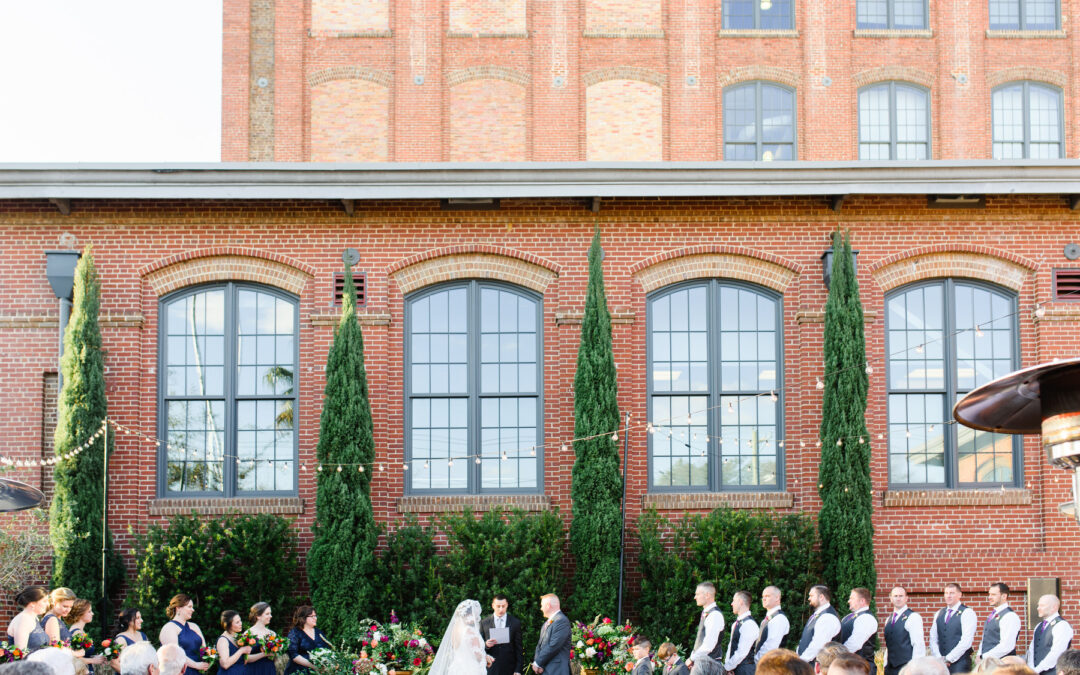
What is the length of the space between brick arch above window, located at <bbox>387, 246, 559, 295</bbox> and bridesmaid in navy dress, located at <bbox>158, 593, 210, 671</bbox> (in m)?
5.39

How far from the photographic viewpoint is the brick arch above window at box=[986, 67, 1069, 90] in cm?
2284

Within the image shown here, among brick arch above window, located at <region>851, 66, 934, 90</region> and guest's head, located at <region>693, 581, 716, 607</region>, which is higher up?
brick arch above window, located at <region>851, 66, 934, 90</region>

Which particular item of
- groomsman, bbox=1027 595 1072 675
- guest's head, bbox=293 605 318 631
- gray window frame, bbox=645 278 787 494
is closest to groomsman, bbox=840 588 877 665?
groomsman, bbox=1027 595 1072 675

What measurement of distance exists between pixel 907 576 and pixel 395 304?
7.18 metres

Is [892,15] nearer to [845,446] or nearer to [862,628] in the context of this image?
[845,446]

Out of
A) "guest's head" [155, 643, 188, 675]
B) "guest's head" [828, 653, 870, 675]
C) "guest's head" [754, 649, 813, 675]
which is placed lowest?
"guest's head" [155, 643, 188, 675]

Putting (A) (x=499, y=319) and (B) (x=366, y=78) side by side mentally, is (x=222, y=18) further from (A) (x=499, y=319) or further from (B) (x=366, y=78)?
(A) (x=499, y=319)

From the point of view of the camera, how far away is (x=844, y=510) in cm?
1451

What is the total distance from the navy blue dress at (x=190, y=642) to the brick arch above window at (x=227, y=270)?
5.17 meters

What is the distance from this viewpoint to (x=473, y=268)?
51.6ft

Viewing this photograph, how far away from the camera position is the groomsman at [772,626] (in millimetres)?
→ 11805

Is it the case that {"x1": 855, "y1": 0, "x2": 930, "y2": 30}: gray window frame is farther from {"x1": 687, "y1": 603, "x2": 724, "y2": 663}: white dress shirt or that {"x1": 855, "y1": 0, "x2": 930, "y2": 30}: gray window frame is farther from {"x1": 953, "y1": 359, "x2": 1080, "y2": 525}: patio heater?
{"x1": 953, "y1": 359, "x2": 1080, "y2": 525}: patio heater

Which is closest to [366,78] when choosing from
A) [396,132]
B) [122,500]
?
[396,132]

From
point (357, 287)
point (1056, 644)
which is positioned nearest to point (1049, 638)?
point (1056, 644)
